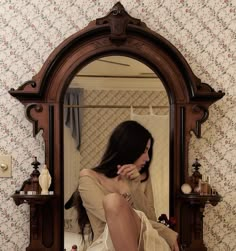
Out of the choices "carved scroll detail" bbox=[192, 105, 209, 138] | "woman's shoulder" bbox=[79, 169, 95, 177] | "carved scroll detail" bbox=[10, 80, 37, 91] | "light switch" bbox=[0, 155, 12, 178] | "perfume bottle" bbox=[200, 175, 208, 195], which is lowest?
"perfume bottle" bbox=[200, 175, 208, 195]

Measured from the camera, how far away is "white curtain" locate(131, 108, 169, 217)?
2.16 meters

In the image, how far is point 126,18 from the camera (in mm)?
2145

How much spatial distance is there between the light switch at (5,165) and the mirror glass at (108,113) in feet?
0.86

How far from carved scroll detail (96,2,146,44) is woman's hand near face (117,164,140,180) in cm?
56

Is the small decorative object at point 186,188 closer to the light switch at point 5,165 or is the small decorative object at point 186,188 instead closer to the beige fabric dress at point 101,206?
the beige fabric dress at point 101,206

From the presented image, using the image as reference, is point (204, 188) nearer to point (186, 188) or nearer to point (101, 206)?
point (186, 188)

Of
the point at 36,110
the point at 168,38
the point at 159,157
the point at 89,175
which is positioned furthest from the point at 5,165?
the point at 168,38

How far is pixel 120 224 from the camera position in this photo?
66.7 inches

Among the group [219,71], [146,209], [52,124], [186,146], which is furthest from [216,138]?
[52,124]

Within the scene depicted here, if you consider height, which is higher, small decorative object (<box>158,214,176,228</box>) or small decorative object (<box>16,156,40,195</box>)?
small decorative object (<box>16,156,40,195</box>)

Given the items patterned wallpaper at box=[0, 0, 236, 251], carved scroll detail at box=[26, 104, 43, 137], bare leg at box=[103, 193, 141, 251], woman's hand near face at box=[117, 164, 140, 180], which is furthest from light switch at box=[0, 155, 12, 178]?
bare leg at box=[103, 193, 141, 251]

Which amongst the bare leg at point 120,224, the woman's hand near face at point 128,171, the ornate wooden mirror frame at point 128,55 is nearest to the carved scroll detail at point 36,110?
the ornate wooden mirror frame at point 128,55

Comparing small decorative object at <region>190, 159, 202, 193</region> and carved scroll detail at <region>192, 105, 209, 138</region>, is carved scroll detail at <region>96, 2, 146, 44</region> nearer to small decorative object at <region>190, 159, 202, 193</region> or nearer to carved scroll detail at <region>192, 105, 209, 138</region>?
carved scroll detail at <region>192, 105, 209, 138</region>

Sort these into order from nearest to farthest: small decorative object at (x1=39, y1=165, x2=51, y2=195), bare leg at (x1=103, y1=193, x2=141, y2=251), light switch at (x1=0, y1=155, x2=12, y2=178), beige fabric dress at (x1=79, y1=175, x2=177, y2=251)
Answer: bare leg at (x1=103, y1=193, x2=141, y2=251), beige fabric dress at (x1=79, y1=175, x2=177, y2=251), small decorative object at (x1=39, y1=165, x2=51, y2=195), light switch at (x1=0, y1=155, x2=12, y2=178)
